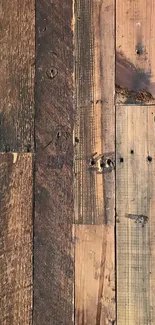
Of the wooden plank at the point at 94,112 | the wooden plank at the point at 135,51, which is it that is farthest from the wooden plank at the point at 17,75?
the wooden plank at the point at 135,51

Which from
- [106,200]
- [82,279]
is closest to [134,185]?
[106,200]

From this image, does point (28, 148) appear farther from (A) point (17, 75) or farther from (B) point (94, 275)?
(B) point (94, 275)

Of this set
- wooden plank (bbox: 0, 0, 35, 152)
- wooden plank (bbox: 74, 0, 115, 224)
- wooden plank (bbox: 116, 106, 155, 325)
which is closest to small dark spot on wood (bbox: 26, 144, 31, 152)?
wooden plank (bbox: 0, 0, 35, 152)

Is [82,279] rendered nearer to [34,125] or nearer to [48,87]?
[34,125]

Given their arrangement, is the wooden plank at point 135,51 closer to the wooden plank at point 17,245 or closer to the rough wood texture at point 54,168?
the rough wood texture at point 54,168

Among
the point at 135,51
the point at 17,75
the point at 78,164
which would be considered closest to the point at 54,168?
the point at 78,164

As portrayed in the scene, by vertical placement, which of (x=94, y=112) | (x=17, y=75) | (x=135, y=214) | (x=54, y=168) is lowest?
(x=135, y=214)

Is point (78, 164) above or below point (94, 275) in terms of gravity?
above
